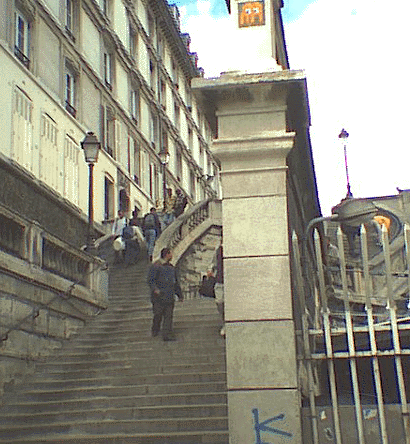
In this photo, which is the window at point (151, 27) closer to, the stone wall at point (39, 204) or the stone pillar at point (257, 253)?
the stone wall at point (39, 204)

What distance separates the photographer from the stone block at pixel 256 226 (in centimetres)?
632

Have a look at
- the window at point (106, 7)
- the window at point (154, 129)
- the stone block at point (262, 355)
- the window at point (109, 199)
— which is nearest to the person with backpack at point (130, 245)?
the window at point (109, 199)

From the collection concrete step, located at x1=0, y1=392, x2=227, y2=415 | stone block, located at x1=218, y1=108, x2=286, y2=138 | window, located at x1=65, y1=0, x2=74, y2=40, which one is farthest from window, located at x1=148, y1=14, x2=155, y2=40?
stone block, located at x1=218, y1=108, x2=286, y2=138

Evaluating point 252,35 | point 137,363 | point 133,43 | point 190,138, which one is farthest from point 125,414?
point 190,138

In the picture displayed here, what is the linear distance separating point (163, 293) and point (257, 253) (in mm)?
6886

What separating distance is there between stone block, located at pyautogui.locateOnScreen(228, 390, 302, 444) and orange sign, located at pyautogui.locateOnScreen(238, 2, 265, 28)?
10.6 ft

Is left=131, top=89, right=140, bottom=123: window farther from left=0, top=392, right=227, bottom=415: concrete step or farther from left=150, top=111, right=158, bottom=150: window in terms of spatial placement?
left=0, top=392, right=227, bottom=415: concrete step

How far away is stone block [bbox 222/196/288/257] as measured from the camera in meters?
6.32

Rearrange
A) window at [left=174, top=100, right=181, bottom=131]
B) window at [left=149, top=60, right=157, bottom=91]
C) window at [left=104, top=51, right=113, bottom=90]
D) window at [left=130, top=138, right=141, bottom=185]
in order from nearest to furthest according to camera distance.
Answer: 1. window at [left=104, top=51, right=113, bottom=90]
2. window at [left=130, top=138, right=141, bottom=185]
3. window at [left=149, top=60, right=157, bottom=91]
4. window at [left=174, top=100, right=181, bottom=131]

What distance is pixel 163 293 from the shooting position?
42.8 ft

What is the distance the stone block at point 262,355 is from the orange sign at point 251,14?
270 cm

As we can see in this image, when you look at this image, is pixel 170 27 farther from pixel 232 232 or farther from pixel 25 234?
pixel 232 232

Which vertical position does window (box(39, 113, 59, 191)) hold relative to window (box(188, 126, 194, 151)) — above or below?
below

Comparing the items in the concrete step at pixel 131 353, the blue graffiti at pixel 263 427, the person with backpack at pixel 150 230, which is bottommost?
the blue graffiti at pixel 263 427
